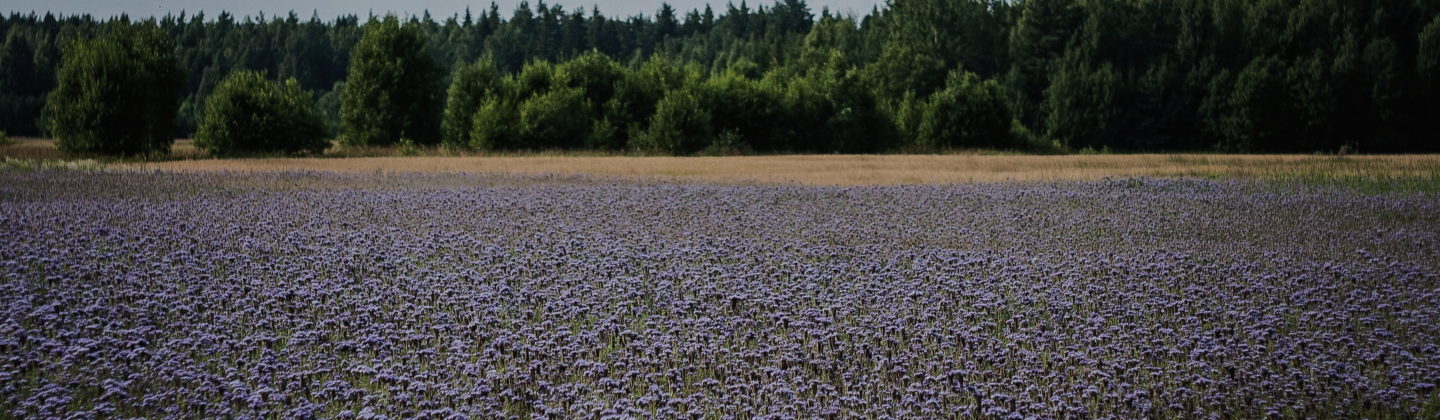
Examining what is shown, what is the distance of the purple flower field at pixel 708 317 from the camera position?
5781 mm

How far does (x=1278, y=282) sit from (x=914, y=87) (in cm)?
5971

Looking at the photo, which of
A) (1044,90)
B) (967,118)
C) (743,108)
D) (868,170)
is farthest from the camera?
(1044,90)

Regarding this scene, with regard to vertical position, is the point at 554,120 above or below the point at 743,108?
below

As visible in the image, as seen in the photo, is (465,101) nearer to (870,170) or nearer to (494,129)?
(494,129)

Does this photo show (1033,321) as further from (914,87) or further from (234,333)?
(914,87)

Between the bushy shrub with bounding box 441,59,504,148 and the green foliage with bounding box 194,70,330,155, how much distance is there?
7.88 metres

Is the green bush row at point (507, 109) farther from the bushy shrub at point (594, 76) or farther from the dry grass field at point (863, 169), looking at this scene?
the dry grass field at point (863, 169)

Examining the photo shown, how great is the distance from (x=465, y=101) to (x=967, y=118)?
82.8ft

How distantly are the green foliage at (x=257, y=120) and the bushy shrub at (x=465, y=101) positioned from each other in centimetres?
788

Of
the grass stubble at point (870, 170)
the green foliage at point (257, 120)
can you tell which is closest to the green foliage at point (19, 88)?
the green foliage at point (257, 120)

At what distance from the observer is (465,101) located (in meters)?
49.6

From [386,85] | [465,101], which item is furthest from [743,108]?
[386,85]

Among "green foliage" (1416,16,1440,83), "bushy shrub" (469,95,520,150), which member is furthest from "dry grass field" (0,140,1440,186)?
"green foliage" (1416,16,1440,83)

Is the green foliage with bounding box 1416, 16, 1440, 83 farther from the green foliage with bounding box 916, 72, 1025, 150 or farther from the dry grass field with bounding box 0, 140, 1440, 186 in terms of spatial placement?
the dry grass field with bounding box 0, 140, 1440, 186
